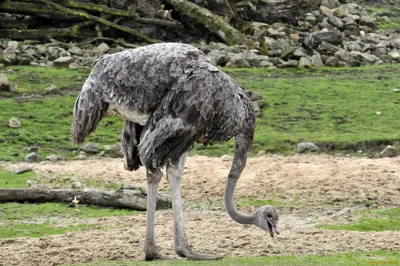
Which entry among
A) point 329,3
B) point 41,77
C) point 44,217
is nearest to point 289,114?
point 41,77

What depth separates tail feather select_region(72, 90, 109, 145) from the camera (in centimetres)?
809

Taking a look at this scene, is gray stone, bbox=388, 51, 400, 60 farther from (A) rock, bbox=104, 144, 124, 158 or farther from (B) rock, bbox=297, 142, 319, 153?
(A) rock, bbox=104, 144, 124, 158

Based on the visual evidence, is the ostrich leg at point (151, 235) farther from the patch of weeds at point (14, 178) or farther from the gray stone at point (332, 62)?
the gray stone at point (332, 62)

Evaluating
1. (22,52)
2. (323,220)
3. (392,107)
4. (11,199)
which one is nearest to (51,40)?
(22,52)

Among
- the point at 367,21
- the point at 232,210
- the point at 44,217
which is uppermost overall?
the point at 232,210

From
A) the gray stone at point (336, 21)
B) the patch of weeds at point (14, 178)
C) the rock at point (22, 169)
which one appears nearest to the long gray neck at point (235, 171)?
the patch of weeds at point (14, 178)

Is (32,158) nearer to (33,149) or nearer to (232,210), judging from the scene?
(33,149)

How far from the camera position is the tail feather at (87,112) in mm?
8094

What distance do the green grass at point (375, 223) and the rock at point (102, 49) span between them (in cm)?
1048

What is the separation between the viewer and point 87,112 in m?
8.10

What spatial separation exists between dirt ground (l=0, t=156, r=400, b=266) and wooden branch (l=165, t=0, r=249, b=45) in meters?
8.28

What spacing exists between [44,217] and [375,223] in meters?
3.51

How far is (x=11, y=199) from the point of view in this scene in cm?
1120

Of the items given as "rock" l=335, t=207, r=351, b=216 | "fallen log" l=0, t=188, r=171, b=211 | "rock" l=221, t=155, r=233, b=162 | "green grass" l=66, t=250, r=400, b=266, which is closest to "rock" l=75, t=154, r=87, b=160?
"rock" l=221, t=155, r=233, b=162
